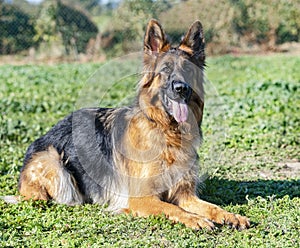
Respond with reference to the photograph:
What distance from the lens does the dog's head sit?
205 inches

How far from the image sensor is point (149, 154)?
539cm

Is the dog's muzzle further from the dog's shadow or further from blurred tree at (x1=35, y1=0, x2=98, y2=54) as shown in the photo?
blurred tree at (x1=35, y1=0, x2=98, y2=54)

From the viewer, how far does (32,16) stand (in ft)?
78.3

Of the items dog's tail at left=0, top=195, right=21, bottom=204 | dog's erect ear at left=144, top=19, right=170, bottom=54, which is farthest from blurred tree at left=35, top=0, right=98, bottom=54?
dog's erect ear at left=144, top=19, right=170, bottom=54

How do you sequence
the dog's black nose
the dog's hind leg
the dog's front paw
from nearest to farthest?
the dog's front paw → the dog's black nose → the dog's hind leg

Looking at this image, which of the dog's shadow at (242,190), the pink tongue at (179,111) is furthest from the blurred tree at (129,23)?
the pink tongue at (179,111)

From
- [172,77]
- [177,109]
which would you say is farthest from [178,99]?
[172,77]

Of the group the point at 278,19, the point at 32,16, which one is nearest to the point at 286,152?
the point at 278,19

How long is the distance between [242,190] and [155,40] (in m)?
2.15

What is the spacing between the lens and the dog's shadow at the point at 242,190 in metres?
5.94

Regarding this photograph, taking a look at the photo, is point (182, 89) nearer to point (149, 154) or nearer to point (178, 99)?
point (178, 99)

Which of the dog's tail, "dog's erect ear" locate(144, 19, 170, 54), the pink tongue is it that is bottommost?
the dog's tail

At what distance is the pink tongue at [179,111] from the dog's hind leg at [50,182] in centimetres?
145

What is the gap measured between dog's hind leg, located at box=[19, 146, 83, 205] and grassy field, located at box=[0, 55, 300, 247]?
0.44 ft
